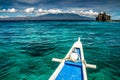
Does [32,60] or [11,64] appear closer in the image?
[11,64]

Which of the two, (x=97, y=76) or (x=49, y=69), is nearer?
(x=97, y=76)

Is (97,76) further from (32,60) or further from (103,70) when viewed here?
(32,60)

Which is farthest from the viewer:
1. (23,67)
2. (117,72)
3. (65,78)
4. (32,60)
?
(32,60)

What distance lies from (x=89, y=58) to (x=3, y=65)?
10.3 m

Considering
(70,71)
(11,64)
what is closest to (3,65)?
(11,64)

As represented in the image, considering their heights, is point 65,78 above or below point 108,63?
above

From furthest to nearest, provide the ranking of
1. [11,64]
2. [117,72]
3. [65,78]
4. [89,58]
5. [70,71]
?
[89,58], [11,64], [117,72], [70,71], [65,78]

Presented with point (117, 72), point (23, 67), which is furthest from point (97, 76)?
point (23, 67)

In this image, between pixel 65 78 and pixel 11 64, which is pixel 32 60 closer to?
pixel 11 64

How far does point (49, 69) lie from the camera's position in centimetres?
1241

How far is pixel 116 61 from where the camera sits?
14.6m

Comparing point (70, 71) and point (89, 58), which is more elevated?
point (70, 71)

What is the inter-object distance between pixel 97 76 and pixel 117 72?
2.44 metres

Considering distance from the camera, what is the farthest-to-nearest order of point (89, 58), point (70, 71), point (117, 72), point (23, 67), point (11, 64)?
1. point (89, 58)
2. point (11, 64)
3. point (23, 67)
4. point (117, 72)
5. point (70, 71)
